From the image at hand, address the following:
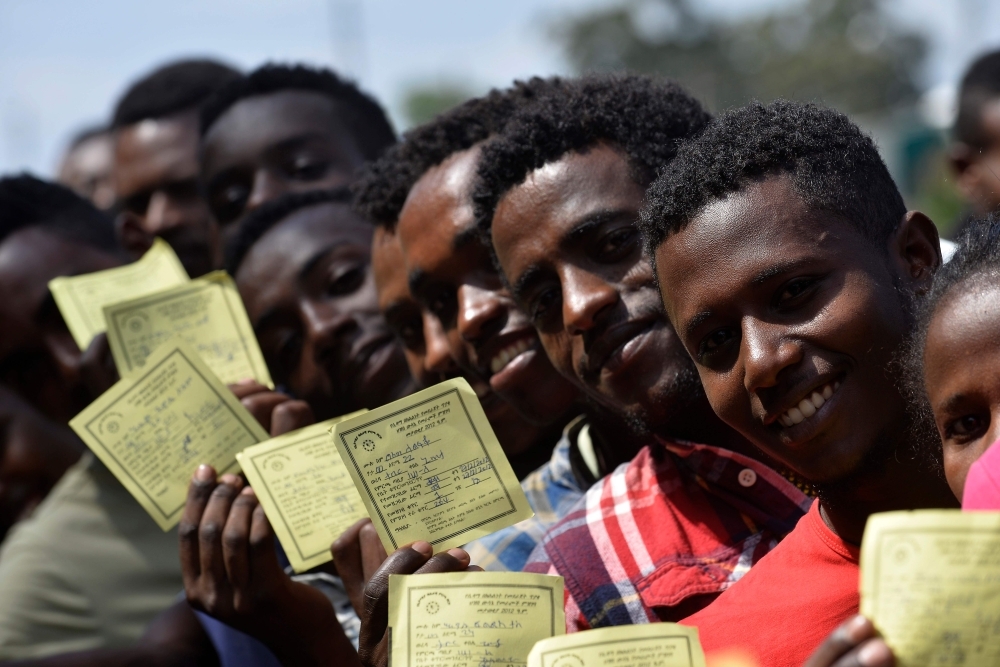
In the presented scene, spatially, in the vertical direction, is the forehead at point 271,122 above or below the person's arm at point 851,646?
above

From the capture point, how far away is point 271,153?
395cm

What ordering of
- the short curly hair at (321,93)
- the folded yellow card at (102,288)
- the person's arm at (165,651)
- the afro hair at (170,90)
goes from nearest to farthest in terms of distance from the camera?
the person's arm at (165,651) < the folded yellow card at (102,288) < the short curly hair at (321,93) < the afro hair at (170,90)

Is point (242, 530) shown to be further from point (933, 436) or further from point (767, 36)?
point (767, 36)

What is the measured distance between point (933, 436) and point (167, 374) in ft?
5.18

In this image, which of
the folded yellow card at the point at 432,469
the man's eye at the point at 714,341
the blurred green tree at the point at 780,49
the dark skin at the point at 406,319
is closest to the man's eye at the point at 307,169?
the dark skin at the point at 406,319

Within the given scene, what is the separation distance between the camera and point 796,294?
1668mm

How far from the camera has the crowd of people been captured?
163cm

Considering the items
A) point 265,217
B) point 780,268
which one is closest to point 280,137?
point 265,217

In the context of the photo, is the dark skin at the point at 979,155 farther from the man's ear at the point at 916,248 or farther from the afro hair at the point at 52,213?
the afro hair at the point at 52,213

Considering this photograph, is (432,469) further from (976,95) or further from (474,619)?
(976,95)

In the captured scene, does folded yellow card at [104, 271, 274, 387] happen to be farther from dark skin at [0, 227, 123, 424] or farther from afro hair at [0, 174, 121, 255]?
afro hair at [0, 174, 121, 255]

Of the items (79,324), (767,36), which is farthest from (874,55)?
(79,324)

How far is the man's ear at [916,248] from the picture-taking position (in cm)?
174

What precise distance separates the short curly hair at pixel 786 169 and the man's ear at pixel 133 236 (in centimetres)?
293
